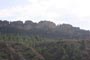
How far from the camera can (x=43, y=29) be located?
164625mm

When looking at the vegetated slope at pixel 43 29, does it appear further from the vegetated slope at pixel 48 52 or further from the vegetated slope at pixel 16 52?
the vegetated slope at pixel 16 52

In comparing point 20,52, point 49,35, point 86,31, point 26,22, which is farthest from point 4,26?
point 20,52

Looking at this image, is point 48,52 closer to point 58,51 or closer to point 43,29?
point 58,51

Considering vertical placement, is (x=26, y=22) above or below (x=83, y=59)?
above

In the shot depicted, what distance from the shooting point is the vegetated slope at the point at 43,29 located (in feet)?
498

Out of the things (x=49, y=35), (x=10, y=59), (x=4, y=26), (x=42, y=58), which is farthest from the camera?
(x=4, y=26)

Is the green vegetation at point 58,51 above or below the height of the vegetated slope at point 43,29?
below

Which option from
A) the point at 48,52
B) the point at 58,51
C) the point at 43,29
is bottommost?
the point at 48,52

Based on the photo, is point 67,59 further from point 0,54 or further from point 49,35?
point 49,35

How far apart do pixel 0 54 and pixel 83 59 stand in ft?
78.9

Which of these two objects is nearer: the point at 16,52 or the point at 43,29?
the point at 16,52

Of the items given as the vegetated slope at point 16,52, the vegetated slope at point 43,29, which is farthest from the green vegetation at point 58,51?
the vegetated slope at point 43,29

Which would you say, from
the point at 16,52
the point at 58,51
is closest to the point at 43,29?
the point at 58,51

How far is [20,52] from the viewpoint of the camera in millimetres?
81625
